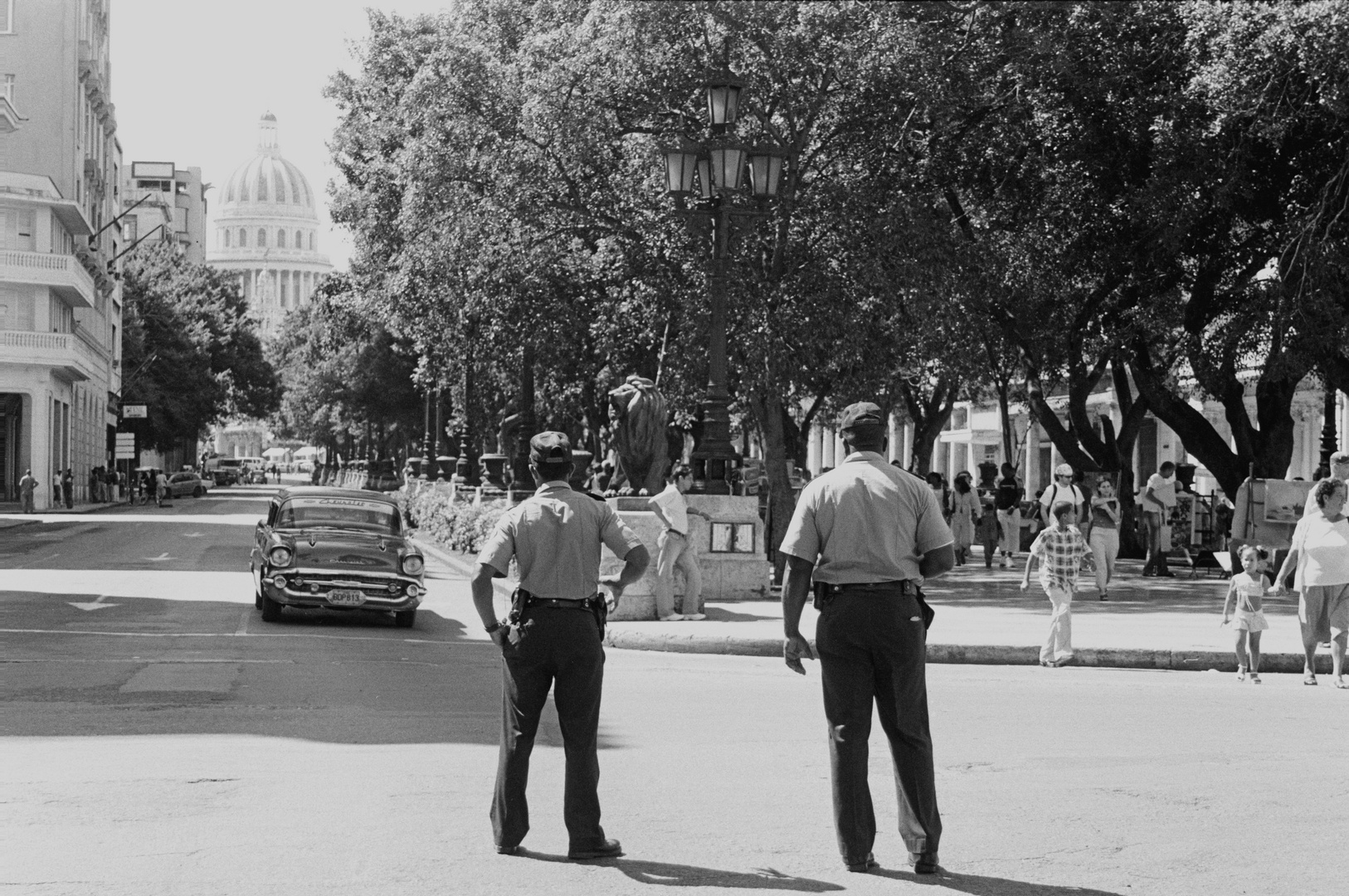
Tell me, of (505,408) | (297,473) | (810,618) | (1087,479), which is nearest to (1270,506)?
(1087,479)

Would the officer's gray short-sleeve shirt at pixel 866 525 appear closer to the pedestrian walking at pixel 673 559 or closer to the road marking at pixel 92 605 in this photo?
the pedestrian walking at pixel 673 559

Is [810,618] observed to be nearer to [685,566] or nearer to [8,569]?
[685,566]

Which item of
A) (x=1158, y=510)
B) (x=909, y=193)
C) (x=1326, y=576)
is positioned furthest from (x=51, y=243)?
(x=1326, y=576)

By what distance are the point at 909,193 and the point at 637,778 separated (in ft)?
56.0

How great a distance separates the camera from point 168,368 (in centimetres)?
8356

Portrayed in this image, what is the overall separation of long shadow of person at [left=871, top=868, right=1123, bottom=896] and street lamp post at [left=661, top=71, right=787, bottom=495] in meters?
13.0

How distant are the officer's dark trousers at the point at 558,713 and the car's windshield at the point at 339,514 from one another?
497 inches

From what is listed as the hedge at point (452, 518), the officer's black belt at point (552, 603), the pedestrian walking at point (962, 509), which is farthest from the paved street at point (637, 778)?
the hedge at point (452, 518)

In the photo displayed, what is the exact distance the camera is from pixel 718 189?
749 inches

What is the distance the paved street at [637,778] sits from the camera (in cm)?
656

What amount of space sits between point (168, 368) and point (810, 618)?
70.3 metres

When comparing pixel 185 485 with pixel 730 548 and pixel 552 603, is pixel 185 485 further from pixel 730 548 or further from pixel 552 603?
pixel 552 603

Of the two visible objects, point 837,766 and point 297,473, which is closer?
point 837,766

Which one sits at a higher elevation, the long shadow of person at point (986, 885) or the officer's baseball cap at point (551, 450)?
the officer's baseball cap at point (551, 450)
